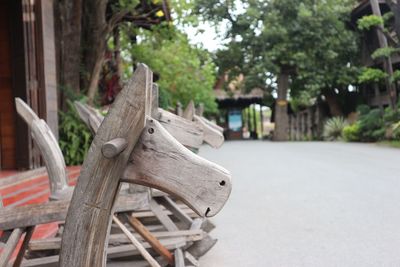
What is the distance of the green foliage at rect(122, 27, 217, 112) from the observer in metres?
16.6

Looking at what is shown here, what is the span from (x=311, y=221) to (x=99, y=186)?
11.8 ft

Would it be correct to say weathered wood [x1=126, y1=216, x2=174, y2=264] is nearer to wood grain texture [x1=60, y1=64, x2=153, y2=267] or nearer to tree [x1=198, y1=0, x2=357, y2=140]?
wood grain texture [x1=60, y1=64, x2=153, y2=267]

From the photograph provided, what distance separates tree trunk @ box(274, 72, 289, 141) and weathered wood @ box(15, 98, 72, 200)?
2114cm

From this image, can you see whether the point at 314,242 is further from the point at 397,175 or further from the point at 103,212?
the point at 397,175

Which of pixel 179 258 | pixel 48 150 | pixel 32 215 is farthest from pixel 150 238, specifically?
pixel 32 215

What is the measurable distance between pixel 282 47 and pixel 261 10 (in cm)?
289

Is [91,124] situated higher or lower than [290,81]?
lower

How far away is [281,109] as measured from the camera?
78.3 feet

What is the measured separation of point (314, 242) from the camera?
3795mm

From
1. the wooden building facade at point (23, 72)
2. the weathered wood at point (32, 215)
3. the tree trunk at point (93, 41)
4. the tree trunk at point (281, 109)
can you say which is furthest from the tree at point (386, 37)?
the weathered wood at point (32, 215)

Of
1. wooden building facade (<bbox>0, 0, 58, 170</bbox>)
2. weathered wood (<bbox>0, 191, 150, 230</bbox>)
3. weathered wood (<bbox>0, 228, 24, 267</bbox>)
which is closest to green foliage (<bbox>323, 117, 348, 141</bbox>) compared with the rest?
wooden building facade (<bbox>0, 0, 58, 170</bbox>)

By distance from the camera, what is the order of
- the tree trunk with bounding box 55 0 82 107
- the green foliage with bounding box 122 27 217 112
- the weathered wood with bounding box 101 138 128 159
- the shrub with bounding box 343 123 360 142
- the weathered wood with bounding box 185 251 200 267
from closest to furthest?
the weathered wood with bounding box 101 138 128 159, the weathered wood with bounding box 185 251 200 267, the tree trunk with bounding box 55 0 82 107, the green foliage with bounding box 122 27 217 112, the shrub with bounding box 343 123 360 142

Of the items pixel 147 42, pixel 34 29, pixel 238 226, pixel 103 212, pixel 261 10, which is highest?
pixel 261 10

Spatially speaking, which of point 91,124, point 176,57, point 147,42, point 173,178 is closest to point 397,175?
point 91,124
